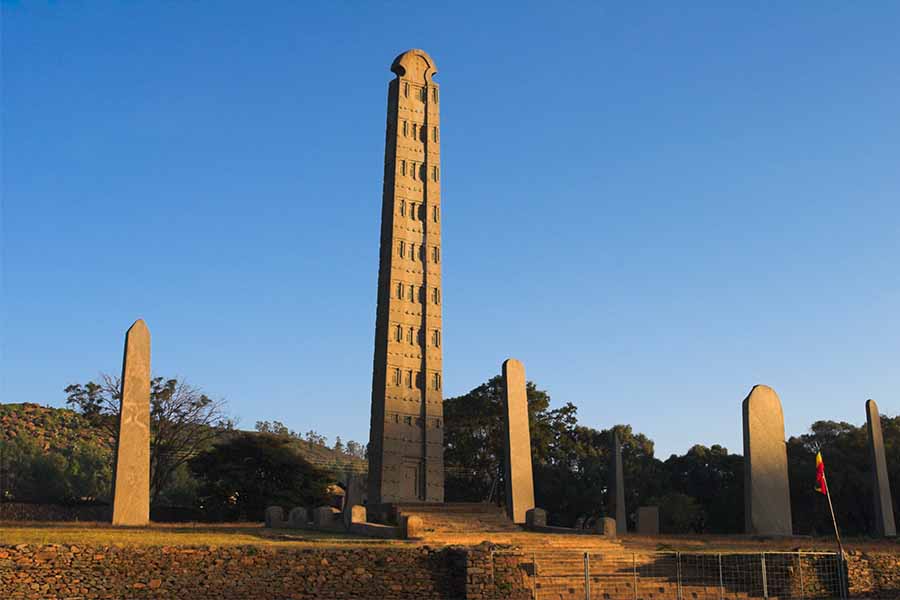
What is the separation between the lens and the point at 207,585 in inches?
648

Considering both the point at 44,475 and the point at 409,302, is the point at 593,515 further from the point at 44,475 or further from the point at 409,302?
the point at 44,475

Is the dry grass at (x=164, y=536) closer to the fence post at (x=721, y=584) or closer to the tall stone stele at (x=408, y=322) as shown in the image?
the fence post at (x=721, y=584)

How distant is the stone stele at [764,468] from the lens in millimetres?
23562

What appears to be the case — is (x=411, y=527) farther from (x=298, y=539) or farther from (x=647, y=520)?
(x=647, y=520)

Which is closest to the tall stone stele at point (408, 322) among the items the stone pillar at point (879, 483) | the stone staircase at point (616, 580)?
the stone staircase at point (616, 580)

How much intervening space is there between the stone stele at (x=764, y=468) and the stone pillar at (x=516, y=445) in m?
6.44

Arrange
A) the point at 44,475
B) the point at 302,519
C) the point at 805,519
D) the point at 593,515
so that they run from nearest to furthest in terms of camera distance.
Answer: the point at 302,519 → the point at 805,519 → the point at 593,515 → the point at 44,475

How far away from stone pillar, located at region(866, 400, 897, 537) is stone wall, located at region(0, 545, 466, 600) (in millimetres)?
18808

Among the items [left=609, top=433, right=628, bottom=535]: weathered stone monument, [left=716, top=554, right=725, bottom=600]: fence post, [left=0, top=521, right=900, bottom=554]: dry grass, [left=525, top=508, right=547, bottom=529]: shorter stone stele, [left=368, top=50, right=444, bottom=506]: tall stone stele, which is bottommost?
[left=716, top=554, right=725, bottom=600]: fence post

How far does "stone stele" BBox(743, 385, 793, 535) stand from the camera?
77.3 ft

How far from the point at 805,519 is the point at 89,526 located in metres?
29.0

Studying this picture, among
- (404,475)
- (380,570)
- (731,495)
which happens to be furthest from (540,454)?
(380,570)

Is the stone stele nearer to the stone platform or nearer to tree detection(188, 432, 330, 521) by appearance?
the stone platform

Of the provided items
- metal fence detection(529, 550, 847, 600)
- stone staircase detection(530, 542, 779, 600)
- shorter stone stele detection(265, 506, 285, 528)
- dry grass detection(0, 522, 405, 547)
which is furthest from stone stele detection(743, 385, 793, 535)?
shorter stone stele detection(265, 506, 285, 528)
